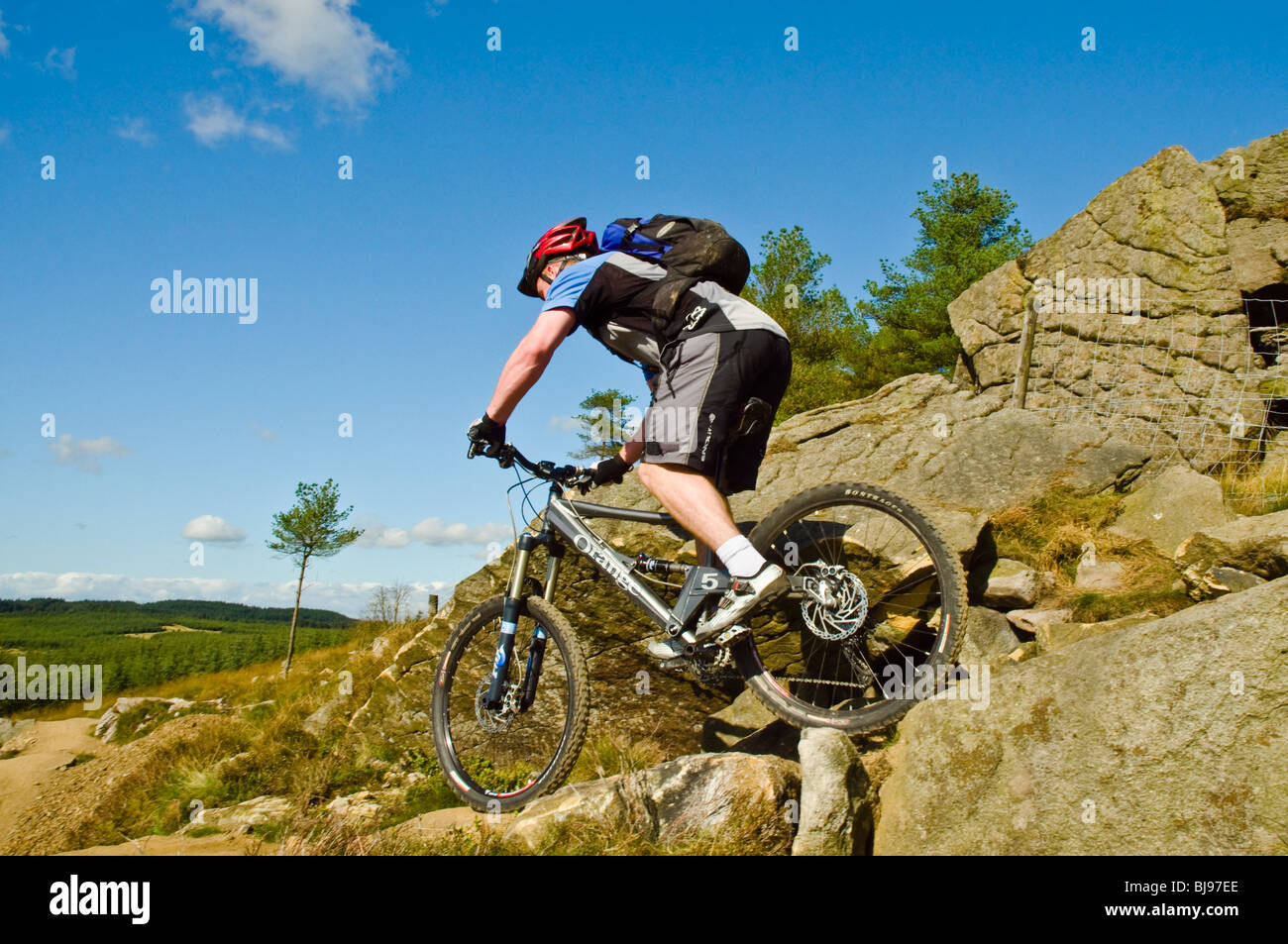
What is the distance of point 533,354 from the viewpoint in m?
3.79

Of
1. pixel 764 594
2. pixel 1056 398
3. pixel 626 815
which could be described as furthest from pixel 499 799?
pixel 1056 398

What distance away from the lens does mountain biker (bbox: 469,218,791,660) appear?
3.53m

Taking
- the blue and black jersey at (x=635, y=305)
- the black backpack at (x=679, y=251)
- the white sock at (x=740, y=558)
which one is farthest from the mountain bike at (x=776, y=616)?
the black backpack at (x=679, y=251)

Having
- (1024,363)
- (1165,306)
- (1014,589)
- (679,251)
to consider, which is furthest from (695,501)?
→ (1165,306)

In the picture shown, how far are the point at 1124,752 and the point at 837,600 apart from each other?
128 cm

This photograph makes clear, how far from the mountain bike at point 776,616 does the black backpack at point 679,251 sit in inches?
46.1

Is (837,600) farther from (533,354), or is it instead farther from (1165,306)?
(1165,306)

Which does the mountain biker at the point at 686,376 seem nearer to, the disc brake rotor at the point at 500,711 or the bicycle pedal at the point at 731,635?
the bicycle pedal at the point at 731,635

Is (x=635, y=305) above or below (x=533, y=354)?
above

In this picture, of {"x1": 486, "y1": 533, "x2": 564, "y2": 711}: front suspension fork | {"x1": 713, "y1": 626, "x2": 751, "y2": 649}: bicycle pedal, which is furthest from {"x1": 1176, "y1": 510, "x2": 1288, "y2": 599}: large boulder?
{"x1": 486, "y1": 533, "x2": 564, "y2": 711}: front suspension fork

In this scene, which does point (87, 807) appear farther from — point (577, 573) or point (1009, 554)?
point (1009, 554)

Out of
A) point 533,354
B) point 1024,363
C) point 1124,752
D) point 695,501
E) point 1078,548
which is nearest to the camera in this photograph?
point 1124,752

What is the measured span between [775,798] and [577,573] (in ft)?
8.48

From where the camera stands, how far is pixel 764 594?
3.40 m
